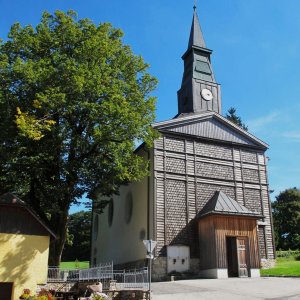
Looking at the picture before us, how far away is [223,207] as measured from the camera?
2616 cm

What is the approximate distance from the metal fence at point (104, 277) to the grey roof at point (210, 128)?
37.6 ft

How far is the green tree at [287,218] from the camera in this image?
51.5 metres

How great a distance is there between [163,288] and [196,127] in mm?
14252

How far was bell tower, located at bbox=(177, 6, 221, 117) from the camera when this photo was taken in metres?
33.6

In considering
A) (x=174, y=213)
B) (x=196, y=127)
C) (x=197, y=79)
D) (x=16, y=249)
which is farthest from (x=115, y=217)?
(x=16, y=249)

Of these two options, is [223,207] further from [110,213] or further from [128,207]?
[110,213]

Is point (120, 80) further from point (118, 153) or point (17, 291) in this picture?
point (17, 291)

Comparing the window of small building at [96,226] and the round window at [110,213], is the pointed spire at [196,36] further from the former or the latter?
the window of small building at [96,226]

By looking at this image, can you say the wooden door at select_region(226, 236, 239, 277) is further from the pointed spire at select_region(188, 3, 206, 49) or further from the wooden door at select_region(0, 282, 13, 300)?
the pointed spire at select_region(188, 3, 206, 49)

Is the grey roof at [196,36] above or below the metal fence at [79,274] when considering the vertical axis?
above

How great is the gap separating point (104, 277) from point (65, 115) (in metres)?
9.40

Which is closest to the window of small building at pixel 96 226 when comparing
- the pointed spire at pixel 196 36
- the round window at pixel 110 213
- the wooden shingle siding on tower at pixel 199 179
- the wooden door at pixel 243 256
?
the round window at pixel 110 213

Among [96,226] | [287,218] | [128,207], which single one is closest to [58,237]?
[128,207]

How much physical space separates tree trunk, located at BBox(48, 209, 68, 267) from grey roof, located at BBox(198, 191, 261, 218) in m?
9.32
